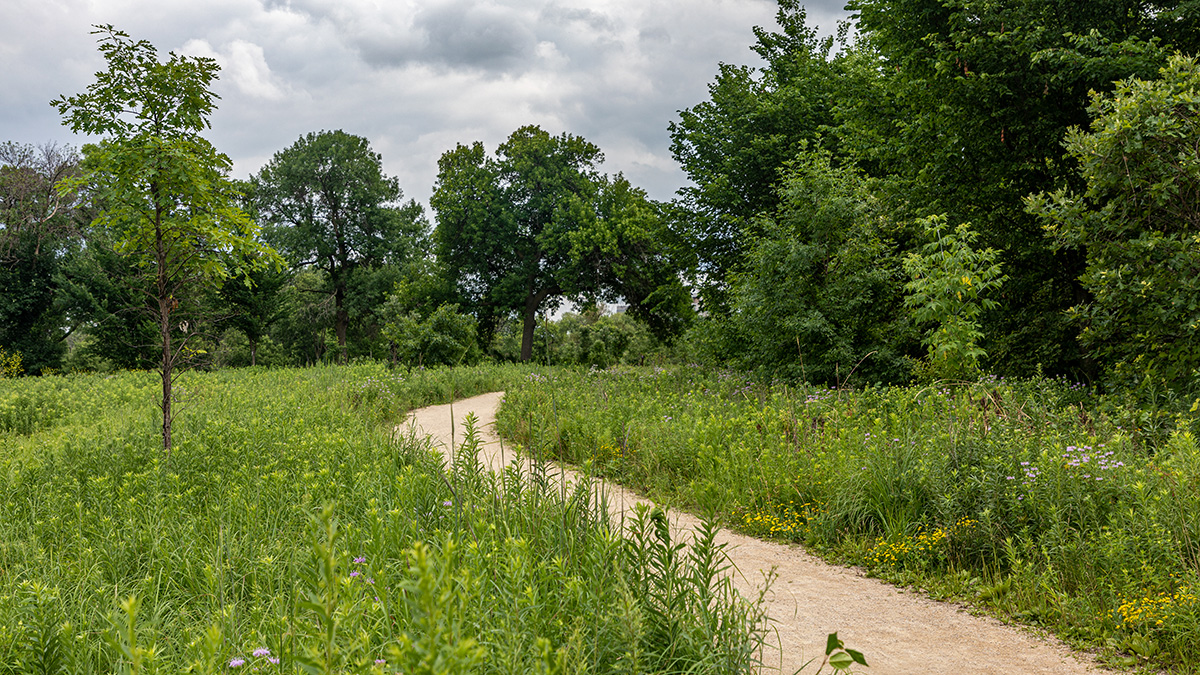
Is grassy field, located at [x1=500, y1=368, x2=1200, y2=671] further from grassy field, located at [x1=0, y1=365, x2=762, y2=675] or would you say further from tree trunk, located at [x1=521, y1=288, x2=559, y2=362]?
tree trunk, located at [x1=521, y1=288, x2=559, y2=362]

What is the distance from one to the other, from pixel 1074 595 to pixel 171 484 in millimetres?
6385

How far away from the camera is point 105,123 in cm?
581

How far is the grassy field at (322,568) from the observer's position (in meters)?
1.87

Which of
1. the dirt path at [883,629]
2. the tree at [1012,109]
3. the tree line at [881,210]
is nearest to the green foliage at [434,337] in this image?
the tree line at [881,210]

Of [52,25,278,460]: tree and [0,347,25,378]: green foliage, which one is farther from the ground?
[52,25,278,460]: tree

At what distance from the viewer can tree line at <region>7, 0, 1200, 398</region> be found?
6250mm

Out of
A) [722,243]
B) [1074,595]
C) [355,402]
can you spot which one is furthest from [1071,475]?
[722,243]

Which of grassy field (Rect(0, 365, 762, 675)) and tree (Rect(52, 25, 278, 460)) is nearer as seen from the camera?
grassy field (Rect(0, 365, 762, 675))

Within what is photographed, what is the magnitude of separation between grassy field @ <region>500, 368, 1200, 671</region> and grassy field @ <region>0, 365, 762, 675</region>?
832mm

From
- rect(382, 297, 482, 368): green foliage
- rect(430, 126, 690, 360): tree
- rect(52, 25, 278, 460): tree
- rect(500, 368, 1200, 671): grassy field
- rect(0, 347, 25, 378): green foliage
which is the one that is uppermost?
rect(430, 126, 690, 360): tree

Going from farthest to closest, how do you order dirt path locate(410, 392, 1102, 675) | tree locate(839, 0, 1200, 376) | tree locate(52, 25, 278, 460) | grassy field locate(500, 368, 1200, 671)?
tree locate(839, 0, 1200, 376)
tree locate(52, 25, 278, 460)
grassy field locate(500, 368, 1200, 671)
dirt path locate(410, 392, 1102, 675)

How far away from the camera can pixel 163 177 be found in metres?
5.84

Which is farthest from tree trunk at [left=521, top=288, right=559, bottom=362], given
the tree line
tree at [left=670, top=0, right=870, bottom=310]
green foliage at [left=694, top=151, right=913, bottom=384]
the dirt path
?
the dirt path

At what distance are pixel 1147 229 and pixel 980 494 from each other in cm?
496
